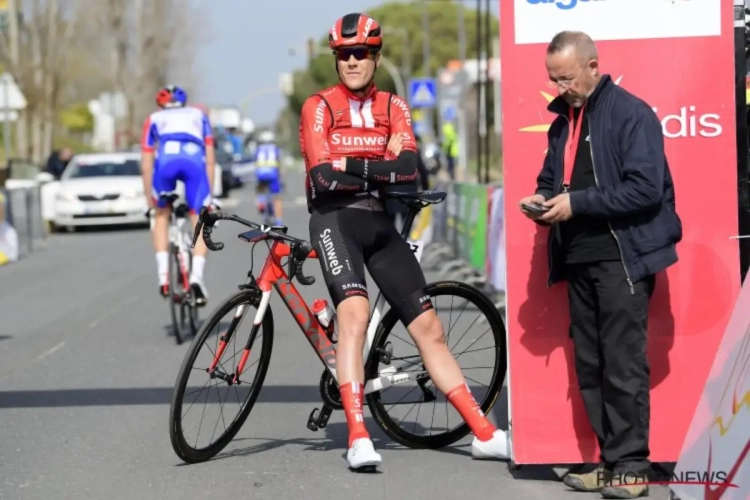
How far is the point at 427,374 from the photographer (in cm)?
720

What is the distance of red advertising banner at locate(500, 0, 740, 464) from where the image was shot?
626 centimetres

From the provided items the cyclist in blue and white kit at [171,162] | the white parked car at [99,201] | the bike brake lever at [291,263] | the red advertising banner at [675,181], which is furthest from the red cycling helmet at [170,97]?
the white parked car at [99,201]

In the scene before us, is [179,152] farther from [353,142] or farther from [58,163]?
[58,163]

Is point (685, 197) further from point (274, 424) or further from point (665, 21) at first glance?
point (274, 424)

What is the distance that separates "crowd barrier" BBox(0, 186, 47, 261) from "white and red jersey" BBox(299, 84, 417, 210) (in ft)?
47.8

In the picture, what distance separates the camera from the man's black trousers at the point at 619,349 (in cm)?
599

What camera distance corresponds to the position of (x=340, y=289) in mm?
6613

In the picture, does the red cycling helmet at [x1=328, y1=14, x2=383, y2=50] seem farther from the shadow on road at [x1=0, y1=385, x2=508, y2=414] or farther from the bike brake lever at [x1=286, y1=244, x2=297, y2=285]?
the shadow on road at [x1=0, y1=385, x2=508, y2=414]

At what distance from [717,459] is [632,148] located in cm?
129

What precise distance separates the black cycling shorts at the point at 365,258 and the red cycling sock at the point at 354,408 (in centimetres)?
38

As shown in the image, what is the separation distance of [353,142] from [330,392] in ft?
3.81

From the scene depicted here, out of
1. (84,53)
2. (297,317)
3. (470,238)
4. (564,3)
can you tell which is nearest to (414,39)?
(84,53)

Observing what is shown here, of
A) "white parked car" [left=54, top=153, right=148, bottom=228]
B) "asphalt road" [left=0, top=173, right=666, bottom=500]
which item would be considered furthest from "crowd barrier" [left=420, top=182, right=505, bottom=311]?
"white parked car" [left=54, top=153, right=148, bottom=228]

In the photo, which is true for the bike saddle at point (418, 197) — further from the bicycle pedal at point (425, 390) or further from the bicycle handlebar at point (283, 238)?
the bicycle pedal at point (425, 390)
